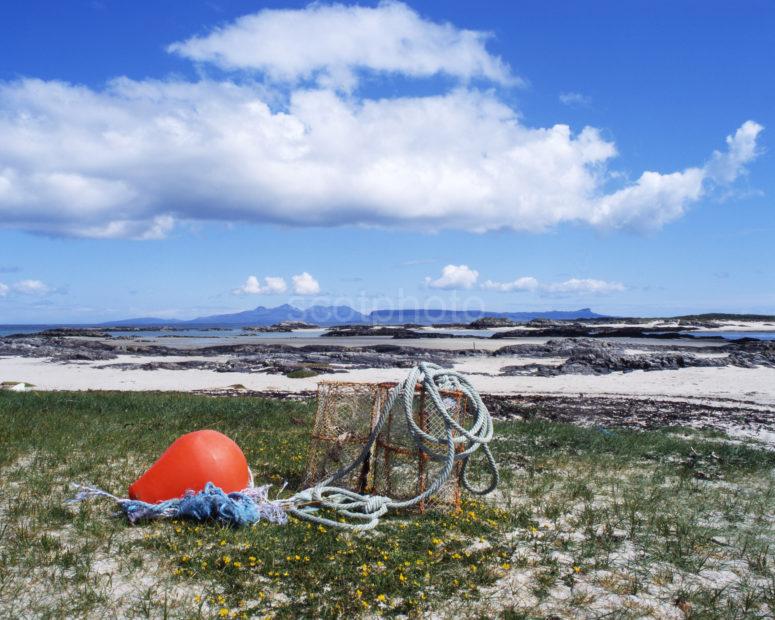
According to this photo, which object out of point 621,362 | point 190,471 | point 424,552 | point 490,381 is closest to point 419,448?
point 424,552

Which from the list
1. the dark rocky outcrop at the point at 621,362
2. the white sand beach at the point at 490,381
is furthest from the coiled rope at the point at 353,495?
the dark rocky outcrop at the point at 621,362

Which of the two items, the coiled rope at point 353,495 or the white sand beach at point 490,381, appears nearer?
the coiled rope at point 353,495

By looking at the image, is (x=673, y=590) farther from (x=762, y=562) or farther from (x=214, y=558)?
(x=214, y=558)

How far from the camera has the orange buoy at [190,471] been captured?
708cm

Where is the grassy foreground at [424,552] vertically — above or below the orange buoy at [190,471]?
below

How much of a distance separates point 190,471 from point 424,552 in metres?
2.92

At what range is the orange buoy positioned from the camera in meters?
7.08

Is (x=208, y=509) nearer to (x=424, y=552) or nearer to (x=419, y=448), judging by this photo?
(x=424, y=552)

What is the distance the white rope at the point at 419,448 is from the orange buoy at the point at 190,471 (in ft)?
2.79

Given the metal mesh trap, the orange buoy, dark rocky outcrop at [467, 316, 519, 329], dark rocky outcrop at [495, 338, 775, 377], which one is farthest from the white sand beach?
dark rocky outcrop at [467, 316, 519, 329]

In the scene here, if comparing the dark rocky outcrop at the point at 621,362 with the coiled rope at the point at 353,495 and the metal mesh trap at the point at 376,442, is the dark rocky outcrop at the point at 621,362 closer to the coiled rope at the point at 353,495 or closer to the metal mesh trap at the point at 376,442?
the metal mesh trap at the point at 376,442

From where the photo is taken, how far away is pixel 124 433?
1154 centimetres

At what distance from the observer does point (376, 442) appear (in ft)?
26.8

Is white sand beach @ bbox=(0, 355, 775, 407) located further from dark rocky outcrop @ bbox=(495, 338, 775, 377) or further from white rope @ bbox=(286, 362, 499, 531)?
white rope @ bbox=(286, 362, 499, 531)
